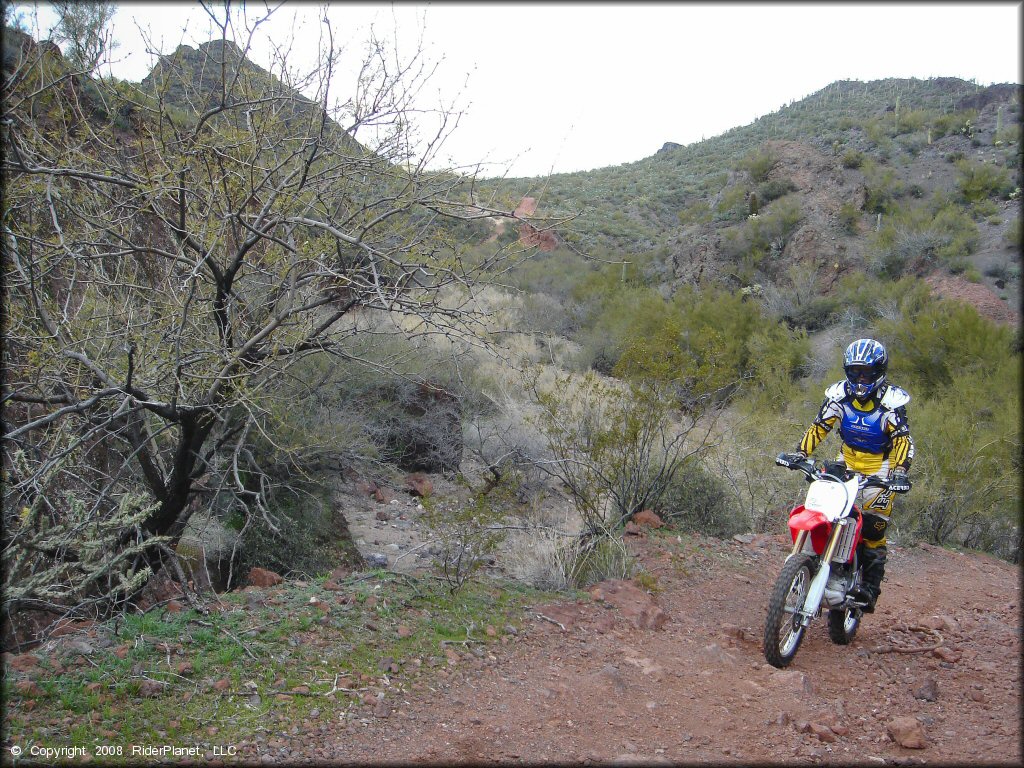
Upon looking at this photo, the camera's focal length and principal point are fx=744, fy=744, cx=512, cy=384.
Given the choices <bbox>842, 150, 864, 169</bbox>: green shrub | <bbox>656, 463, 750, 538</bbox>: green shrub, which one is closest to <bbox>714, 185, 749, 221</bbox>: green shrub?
<bbox>842, 150, 864, 169</bbox>: green shrub

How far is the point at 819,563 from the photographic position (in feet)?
16.1

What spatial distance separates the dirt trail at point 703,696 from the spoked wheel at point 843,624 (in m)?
0.07

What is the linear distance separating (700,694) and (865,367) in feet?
8.19

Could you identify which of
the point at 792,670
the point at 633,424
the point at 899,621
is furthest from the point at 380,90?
the point at 899,621

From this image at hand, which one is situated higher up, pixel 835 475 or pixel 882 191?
pixel 882 191

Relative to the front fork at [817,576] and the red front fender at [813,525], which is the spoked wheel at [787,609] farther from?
the red front fender at [813,525]

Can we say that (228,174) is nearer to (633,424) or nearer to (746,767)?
(633,424)

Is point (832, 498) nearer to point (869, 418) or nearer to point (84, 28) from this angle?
point (869, 418)

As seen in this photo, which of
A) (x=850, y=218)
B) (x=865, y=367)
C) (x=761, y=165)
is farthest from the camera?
(x=761, y=165)

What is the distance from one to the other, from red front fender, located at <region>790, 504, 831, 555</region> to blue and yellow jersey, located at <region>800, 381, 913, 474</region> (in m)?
0.61

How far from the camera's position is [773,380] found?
624 inches

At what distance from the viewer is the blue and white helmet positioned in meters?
5.11

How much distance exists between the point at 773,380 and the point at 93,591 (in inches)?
533

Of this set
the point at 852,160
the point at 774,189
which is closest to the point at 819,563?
the point at 774,189
